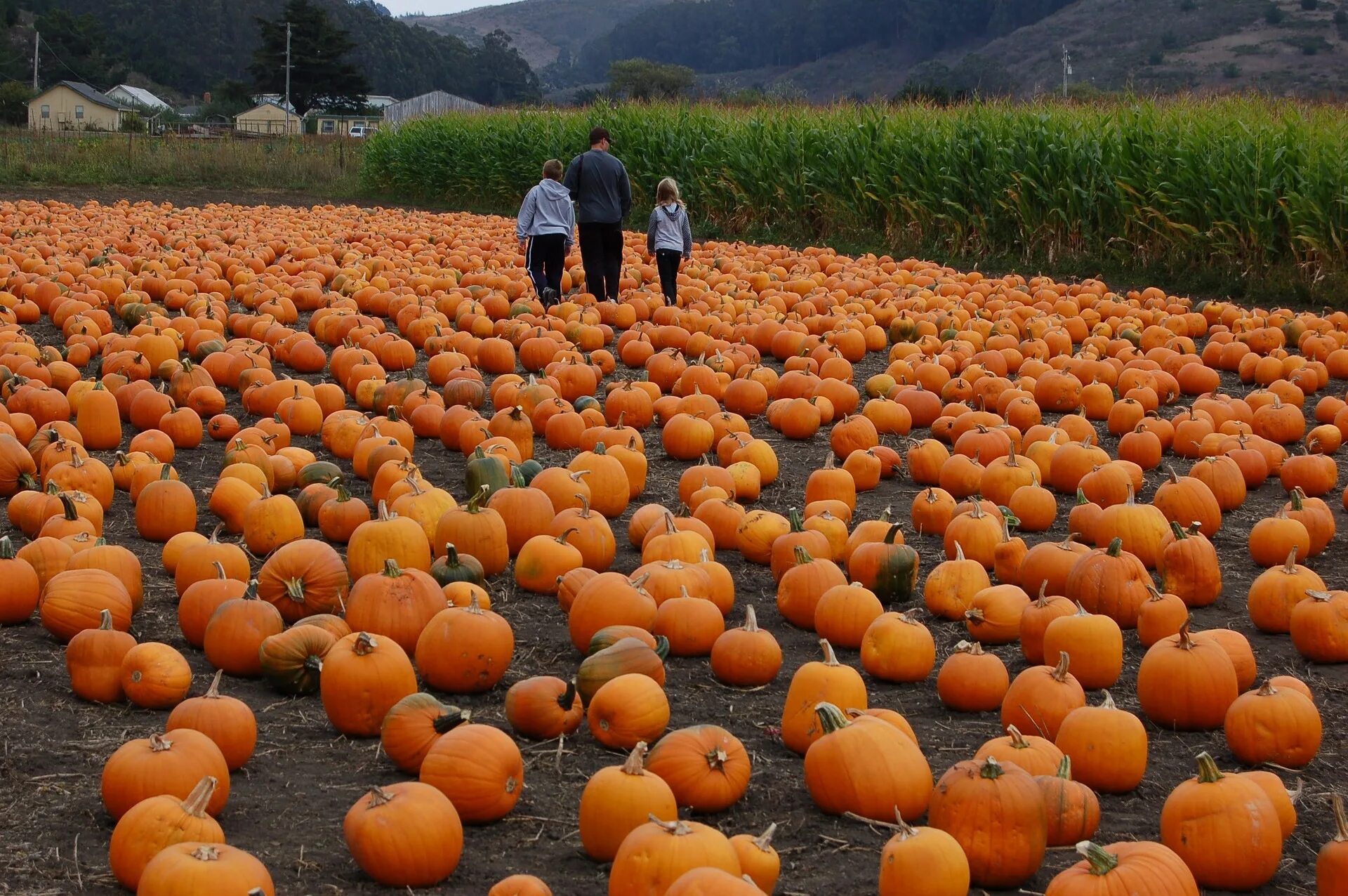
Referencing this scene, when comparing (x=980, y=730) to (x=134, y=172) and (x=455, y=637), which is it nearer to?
(x=455, y=637)

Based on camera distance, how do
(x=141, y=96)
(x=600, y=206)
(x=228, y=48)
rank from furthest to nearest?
(x=228, y=48) < (x=141, y=96) < (x=600, y=206)

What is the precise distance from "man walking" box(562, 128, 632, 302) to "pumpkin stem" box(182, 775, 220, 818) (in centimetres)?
1099

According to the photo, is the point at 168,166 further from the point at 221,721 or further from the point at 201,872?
the point at 201,872

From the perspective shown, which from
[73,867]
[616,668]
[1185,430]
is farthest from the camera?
[1185,430]

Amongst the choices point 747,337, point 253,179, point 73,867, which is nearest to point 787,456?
point 747,337

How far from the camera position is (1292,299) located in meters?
14.6

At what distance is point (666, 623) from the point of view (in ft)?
16.6

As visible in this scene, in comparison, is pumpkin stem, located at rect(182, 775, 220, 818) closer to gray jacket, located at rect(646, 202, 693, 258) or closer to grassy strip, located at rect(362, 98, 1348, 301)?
gray jacket, located at rect(646, 202, 693, 258)

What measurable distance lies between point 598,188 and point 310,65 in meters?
89.9

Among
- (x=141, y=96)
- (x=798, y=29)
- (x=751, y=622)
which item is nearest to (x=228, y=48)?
(x=141, y=96)

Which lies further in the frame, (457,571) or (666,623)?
(457,571)

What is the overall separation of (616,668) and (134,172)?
118 feet

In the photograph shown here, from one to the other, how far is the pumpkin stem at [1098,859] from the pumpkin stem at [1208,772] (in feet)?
1.77

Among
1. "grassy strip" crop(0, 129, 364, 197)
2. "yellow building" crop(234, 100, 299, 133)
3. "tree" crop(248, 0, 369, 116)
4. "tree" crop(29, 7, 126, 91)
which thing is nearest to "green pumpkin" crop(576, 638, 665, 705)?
"grassy strip" crop(0, 129, 364, 197)
